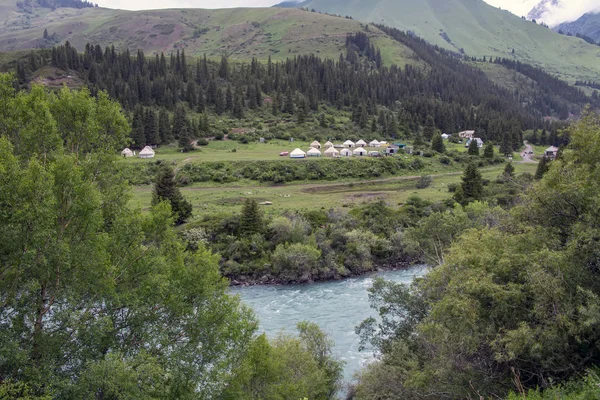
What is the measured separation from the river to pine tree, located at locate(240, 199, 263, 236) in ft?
32.0

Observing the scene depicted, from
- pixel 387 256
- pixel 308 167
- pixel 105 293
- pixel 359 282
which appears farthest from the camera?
pixel 308 167

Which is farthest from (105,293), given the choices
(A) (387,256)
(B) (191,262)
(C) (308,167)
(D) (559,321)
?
(C) (308,167)

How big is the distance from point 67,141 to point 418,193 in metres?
63.8

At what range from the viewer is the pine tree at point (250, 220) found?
176 feet

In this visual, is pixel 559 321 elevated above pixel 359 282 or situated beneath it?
elevated above

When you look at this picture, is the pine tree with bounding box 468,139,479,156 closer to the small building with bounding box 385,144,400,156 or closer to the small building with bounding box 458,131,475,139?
the small building with bounding box 385,144,400,156

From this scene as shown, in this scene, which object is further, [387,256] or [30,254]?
[387,256]

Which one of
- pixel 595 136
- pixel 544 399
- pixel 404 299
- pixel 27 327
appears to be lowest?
pixel 404 299

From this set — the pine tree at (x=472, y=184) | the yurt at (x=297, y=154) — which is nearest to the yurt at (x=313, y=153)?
the yurt at (x=297, y=154)

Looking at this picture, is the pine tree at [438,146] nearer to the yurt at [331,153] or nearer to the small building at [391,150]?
the small building at [391,150]

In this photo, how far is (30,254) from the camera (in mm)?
10070

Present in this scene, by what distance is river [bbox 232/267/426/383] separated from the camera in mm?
31188

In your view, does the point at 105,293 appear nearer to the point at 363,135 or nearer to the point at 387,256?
the point at 387,256

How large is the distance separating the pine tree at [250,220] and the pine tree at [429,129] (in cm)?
8096
